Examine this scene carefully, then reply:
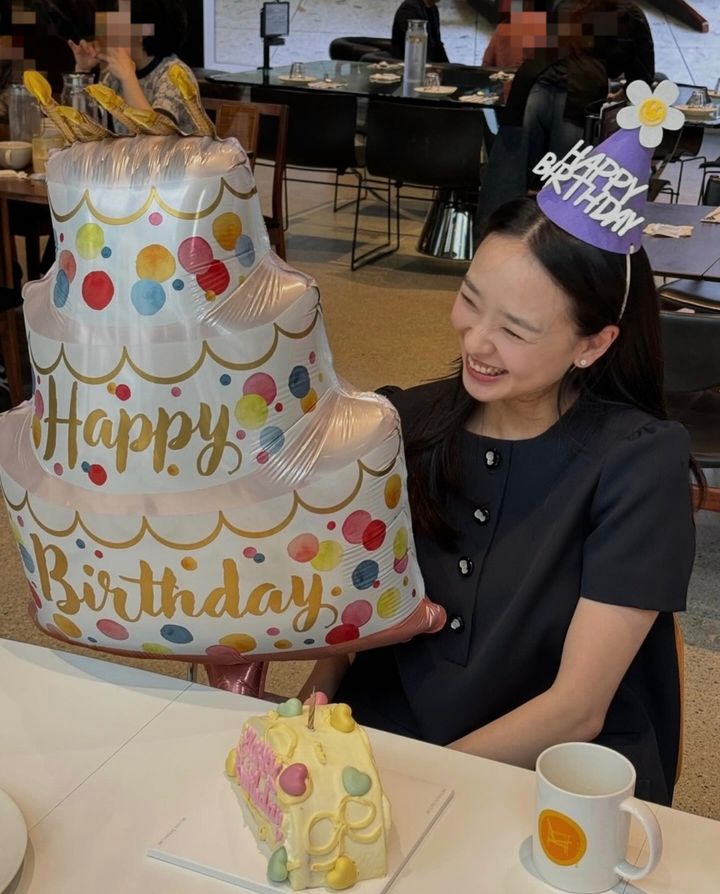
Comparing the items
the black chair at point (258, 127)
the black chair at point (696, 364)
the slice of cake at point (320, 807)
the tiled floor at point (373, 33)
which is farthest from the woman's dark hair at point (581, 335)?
the tiled floor at point (373, 33)

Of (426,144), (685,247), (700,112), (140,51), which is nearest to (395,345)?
(426,144)

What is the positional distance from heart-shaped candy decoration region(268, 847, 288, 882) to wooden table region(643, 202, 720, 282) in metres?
2.01

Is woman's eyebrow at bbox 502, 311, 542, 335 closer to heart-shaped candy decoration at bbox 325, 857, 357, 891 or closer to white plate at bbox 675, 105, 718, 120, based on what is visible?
heart-shaped candy decoration at bbox 325, 857, 357, 891

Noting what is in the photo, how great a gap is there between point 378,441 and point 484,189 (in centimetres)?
437

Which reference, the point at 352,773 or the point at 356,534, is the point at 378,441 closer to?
the point at 356,534

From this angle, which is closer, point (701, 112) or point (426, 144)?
point (426, 144)

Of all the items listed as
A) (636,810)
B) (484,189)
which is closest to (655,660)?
(636,810)

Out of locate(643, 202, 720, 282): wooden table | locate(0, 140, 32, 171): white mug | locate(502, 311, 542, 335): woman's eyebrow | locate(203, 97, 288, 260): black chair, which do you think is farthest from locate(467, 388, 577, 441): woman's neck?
locate(203, 97, 288, 260): black chair

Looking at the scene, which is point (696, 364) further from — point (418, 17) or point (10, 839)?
point (418, 17)

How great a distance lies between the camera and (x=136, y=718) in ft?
3.53

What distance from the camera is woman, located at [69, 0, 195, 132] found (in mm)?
3713

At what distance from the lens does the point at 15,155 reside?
133 inches

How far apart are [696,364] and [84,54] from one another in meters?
2.54

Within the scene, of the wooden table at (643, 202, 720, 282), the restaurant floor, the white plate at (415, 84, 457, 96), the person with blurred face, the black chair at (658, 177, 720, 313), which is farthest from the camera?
the person with blurred face
